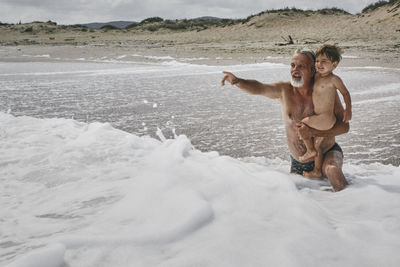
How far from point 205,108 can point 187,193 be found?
2.72m

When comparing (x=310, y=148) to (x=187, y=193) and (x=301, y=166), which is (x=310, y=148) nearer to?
(x=301, y=166)

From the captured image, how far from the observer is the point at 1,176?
2701 millimetres

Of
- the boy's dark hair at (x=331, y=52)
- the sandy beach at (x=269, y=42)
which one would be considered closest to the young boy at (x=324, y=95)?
the boy's dark hair at (x=331, y=52)

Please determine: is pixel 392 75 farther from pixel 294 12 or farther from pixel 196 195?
pixel 294 12

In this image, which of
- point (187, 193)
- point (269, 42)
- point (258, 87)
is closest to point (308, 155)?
point (258, 87)

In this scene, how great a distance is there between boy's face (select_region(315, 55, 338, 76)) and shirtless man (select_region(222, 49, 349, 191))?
121 mm

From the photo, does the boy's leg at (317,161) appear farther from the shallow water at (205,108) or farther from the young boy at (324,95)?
the shallow water at (205,108)

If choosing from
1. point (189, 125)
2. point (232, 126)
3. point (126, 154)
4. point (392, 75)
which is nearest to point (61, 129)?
point (126, 154)

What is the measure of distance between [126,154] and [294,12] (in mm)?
27007

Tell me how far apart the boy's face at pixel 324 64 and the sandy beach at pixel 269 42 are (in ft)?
26.5

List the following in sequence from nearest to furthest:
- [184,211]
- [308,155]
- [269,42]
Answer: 1. [184,211]
2. [308,155]
3. [269,42]

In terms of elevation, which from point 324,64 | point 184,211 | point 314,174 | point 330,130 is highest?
point 324,64

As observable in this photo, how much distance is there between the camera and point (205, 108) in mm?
4953

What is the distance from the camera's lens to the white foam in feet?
5.40
